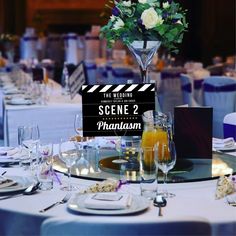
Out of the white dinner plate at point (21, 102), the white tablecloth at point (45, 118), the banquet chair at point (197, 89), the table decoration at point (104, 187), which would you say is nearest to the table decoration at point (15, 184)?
the table decoration at point (104, 187)

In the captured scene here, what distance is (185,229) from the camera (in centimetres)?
155

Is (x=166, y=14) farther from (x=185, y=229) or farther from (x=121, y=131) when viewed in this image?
(x=185, y=229)

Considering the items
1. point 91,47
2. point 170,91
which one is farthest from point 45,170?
point 91,47

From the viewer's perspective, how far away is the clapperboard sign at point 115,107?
99.0 inches

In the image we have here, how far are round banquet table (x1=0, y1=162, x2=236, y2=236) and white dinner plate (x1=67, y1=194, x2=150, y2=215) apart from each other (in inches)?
0.6

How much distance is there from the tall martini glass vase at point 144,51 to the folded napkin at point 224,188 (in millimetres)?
817

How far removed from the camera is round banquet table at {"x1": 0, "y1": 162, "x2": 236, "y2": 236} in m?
1.85

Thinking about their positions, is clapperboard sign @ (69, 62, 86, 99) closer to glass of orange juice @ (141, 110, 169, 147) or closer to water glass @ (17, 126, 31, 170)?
water glass @ (17, 126, 31, 170)

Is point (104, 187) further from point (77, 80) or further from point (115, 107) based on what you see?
point (77, 80)

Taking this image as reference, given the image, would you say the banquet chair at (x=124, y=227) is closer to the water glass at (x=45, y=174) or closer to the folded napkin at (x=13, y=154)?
the water glass at (x=45, y=174)

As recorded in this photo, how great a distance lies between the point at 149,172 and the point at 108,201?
249 millimetres

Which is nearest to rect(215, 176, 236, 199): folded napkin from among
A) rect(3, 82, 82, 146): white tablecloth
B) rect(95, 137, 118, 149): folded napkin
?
rect(95, 137, 118, 149): folded napkin

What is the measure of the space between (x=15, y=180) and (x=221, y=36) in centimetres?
977

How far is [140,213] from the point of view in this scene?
1.89m
